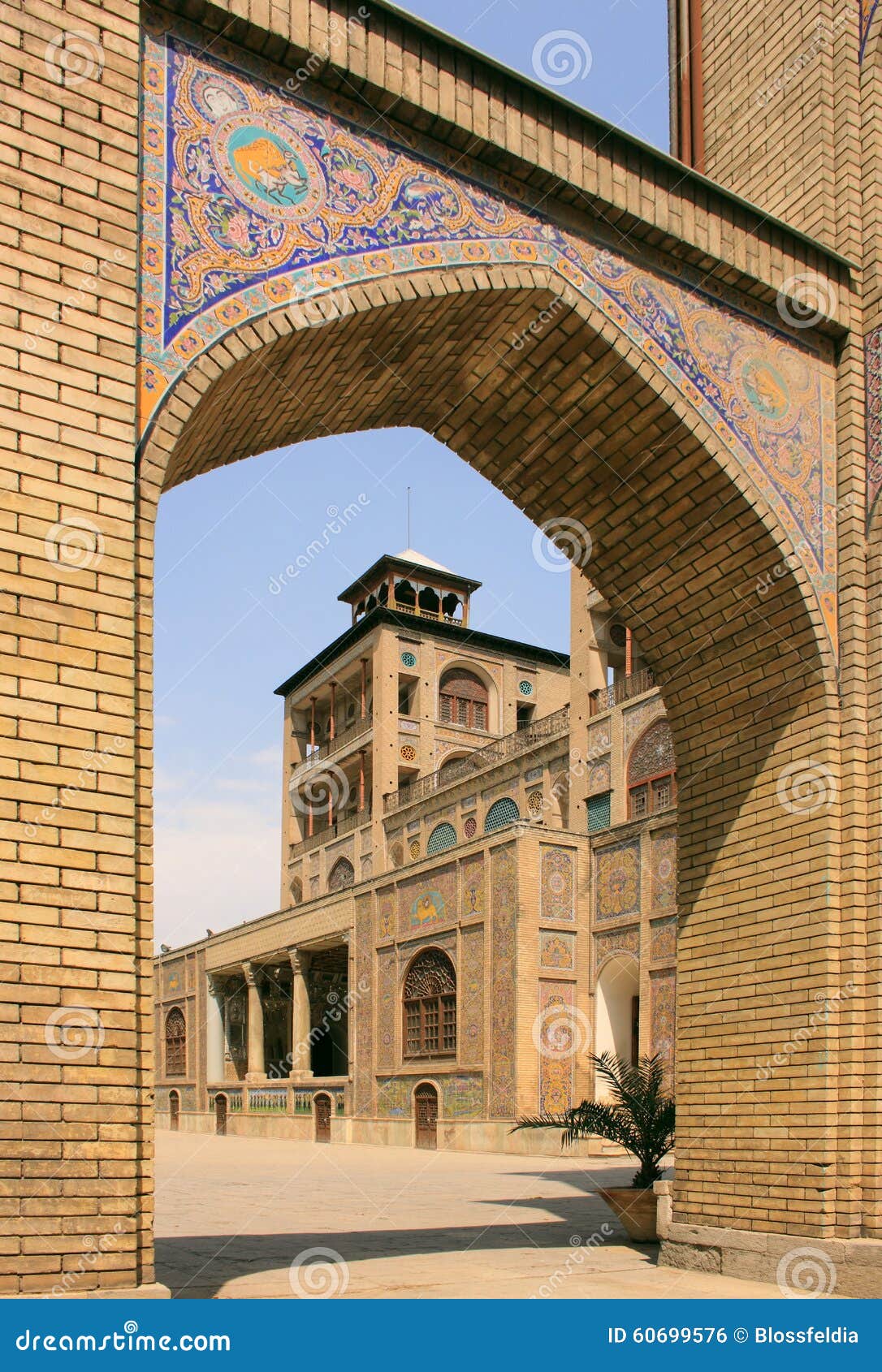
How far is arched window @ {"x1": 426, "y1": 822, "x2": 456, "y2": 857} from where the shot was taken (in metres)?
32.8

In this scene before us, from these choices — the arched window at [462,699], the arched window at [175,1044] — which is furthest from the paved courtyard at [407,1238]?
the arched window at [175,1044]

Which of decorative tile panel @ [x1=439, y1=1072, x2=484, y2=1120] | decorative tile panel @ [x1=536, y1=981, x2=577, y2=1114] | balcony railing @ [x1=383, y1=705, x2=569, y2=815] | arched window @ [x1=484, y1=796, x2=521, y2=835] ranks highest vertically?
balcony railing @ [x1=383, y1=705, x2=569, y2=815]

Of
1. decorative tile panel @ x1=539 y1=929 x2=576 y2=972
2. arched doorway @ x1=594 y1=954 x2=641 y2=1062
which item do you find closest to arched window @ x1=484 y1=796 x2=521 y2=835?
decorative tile panel @ x1=539 y1=929 x2=576 y2=972

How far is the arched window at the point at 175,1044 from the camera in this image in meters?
40.8

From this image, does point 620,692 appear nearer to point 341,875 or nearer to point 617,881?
point 617,881

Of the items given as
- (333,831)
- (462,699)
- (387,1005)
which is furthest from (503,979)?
(333,831)

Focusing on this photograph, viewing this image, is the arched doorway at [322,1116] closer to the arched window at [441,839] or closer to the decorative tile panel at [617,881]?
the arched window at [441,839]

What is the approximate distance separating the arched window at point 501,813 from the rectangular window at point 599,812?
14.0 feet

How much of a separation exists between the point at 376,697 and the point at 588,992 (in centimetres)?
1414

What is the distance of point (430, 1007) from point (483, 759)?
7.86m

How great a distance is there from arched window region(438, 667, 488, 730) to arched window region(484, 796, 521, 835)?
7.01m

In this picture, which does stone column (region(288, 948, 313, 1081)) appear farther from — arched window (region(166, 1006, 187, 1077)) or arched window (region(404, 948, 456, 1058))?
arched window (region(166, 1006, 187, 1077))

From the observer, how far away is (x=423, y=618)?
3775 cm

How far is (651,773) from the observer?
77.1ft
